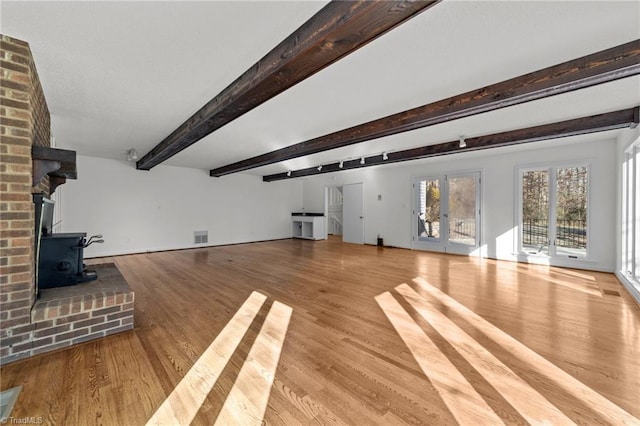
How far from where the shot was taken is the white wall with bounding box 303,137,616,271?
194 inches

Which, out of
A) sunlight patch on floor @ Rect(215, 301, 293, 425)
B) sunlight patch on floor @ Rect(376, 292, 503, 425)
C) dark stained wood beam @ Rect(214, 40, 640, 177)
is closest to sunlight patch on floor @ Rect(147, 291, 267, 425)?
sunlight patch on floor @ Rect(215, 301, 293, 425)

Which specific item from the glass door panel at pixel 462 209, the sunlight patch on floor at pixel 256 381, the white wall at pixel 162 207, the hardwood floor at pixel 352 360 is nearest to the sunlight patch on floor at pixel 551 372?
the hardwood floor at pixel 352 360

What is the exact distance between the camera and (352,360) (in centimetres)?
208

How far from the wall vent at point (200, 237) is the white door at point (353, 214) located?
4639mm

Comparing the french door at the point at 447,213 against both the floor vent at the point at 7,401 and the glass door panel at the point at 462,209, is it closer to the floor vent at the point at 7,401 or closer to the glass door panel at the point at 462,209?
the glass door panel at the point at 462,209

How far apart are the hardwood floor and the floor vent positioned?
0.04m

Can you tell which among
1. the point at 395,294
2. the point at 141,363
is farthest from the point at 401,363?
the point at 141,363

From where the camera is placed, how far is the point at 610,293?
12.3ft

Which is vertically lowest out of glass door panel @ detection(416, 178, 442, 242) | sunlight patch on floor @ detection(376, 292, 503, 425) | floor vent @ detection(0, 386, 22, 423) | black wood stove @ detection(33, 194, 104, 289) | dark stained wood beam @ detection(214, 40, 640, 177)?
floor vent @ detection(0, 386, 22, 423)

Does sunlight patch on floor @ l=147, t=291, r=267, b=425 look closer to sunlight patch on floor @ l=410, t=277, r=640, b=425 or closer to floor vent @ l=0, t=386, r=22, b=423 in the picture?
floor vent @ l=0, t=386, r=22, b=423

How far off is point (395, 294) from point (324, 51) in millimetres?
3110

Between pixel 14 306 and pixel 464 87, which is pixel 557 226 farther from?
pixel 14 306

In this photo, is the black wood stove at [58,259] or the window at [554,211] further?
the window at [554,211]

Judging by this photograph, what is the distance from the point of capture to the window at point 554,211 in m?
5.19
